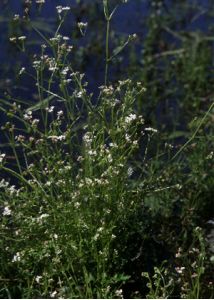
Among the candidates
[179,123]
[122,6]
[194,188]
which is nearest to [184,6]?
[122,6]

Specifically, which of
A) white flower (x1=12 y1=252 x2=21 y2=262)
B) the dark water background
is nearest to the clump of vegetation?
white flower (x1=12 y1=252 x2=21 y2=262)

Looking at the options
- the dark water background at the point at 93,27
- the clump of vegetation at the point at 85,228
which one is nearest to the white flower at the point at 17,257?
the clump of vegetation at the point at 85,228

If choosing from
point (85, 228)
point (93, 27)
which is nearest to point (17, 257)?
point (85, 228)

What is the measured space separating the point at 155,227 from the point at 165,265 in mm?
288

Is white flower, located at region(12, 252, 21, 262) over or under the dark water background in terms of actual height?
under

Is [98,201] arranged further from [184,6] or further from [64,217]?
[184,6]

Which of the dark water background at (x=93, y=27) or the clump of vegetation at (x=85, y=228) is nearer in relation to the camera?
the clump of vegetation at (x=85, y=228)

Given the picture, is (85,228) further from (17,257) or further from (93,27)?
(93,27)

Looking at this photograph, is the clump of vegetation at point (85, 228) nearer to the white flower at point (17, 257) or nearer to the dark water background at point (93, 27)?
the white flower at point (17, 257)

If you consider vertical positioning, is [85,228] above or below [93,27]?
below

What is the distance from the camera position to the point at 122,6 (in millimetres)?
6688

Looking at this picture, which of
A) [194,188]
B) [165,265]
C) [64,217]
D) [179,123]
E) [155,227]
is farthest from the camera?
[179,123]

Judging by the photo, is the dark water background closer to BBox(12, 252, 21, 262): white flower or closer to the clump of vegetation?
the clump of vegetation

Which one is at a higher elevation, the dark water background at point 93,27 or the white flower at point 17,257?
the dark water background at point 93,27
